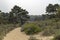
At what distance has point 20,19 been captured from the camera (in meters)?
58.7

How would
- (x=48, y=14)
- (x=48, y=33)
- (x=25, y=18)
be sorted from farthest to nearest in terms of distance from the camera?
(x=48, y=14)
(x=25, y=18)
(x=48, y=33)

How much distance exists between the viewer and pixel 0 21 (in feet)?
200

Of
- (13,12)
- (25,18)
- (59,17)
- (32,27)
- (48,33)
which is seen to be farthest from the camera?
(13,12)

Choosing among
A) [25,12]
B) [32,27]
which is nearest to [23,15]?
[25,12]

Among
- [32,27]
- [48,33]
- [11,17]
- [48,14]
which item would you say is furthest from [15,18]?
[48,33]

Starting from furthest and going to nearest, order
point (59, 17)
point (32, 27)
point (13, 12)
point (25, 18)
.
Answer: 1. point (13, 12)
2. point (25, 18)
3. point (59, 17)
4. point (32, 27)

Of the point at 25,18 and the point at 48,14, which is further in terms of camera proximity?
the point at 48,14

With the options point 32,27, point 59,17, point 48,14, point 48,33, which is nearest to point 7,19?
point 48,14

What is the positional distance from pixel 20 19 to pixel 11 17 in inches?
165

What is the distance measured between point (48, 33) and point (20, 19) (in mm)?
35404

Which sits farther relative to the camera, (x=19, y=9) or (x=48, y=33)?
(x=19, y=9)

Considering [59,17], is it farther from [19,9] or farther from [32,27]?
[32,27]

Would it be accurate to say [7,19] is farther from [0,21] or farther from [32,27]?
[32,27]

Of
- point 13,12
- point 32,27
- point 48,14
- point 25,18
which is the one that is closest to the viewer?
point 32,27
